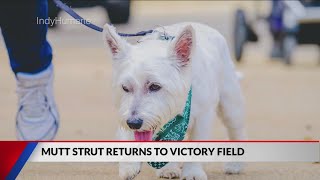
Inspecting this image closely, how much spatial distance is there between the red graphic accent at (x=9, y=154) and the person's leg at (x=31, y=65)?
120cm

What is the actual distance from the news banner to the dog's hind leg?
2.88 feet

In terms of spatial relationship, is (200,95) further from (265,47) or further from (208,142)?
(265,47)

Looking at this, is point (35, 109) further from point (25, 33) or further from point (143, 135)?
point (143, 135)

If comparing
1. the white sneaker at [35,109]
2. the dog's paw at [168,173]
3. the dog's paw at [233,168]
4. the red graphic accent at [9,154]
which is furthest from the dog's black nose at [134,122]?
the white sneaker at [35,109]

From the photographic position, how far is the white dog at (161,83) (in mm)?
4883

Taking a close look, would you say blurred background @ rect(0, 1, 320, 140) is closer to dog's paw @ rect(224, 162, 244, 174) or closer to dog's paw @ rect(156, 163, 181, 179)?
dog's paw @ rect(156, 163, 181, 179)

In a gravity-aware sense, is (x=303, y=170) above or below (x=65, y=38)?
above

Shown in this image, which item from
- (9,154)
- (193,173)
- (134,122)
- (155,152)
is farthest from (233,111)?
(9,154)

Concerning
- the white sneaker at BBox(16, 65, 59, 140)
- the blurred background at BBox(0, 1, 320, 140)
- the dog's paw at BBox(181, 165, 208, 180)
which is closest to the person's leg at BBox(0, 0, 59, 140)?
the white sneaker at BBox(16, 65, 59, 140)

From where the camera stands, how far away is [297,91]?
36.4 ft

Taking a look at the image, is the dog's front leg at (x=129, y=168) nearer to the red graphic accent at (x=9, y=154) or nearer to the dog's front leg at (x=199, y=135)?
the dog's front leg at (x=199, y=135)

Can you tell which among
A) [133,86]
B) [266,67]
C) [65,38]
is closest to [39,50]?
[133,86]

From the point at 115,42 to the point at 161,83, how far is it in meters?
0.34

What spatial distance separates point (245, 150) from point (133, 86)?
629mm
